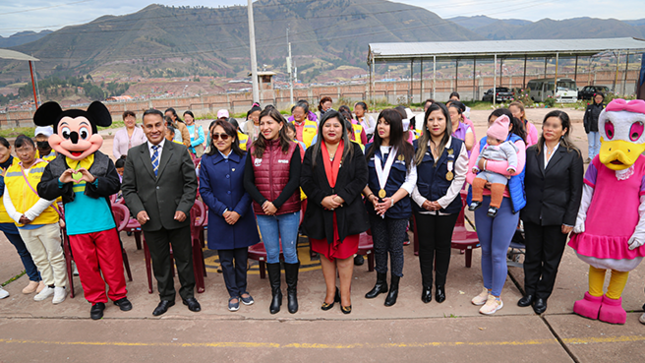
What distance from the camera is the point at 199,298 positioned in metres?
4.14

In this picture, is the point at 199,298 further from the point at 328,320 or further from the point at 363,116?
the point at 363,116

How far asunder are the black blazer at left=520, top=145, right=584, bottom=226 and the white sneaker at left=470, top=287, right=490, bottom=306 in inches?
33.0

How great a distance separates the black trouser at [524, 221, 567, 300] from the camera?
3.50 m

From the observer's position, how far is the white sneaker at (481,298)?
12.3 ft

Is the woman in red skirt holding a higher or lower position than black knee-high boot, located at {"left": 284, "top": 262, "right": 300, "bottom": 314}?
higher

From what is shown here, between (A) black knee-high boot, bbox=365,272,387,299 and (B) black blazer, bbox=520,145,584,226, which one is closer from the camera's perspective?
(B) black blazer, bbox=520,145,584,226

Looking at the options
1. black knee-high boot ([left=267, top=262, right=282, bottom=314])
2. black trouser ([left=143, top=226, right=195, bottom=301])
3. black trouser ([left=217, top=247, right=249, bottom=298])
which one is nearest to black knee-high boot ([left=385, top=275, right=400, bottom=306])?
black knee-high boot ([left=267, top=262, right=282, bottom=314])

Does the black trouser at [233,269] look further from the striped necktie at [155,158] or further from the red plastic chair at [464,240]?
the red plastic chair at [464,240]

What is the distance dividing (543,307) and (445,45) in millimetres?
32008

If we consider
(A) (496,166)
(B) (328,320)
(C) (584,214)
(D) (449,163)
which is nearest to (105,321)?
(B) (328,320)

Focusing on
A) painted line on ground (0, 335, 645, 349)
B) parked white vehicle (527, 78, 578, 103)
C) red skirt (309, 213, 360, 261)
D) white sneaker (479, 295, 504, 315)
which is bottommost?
painted line on ground (0, 335, 645, 349)

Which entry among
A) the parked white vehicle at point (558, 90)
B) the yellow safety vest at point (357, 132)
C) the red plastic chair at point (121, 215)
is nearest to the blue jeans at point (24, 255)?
the red plastic chair at point (121, 215)

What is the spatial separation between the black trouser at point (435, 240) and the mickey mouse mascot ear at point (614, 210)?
1069 millimetres

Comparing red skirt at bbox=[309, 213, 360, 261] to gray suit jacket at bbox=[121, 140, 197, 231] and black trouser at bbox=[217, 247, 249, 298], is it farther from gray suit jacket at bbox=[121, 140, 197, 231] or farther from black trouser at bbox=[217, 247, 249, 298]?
gray suit jacket at bbox=[121, 140, 197, 231]
